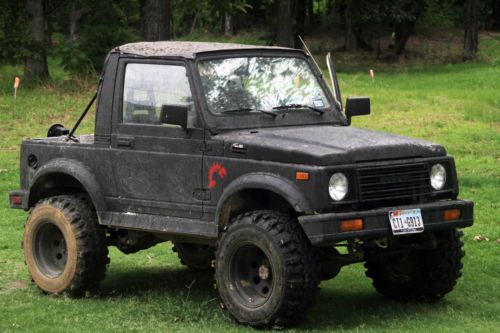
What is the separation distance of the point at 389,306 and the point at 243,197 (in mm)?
1644

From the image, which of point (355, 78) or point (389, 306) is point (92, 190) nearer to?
point (389, 306)

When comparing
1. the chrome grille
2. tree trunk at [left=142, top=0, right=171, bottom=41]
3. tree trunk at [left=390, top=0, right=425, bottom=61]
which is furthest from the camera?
tree trunk at [left=390, top=0, right=425, bottom=61]

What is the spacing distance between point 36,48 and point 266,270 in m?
21.7

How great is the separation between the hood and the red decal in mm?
128

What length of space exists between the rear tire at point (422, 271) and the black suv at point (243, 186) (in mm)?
11

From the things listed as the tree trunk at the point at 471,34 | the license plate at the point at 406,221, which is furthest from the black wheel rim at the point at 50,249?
the tree trunk at the point at 471,34

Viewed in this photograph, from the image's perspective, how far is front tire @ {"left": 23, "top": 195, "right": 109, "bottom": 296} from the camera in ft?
30.8

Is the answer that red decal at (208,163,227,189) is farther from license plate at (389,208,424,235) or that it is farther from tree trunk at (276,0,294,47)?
tree trunk at (276,0,294,47)

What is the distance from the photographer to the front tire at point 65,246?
369 inches

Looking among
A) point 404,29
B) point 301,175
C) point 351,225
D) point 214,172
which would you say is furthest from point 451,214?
point 404,29

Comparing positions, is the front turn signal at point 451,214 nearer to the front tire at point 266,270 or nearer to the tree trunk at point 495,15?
the front tire at point 266,270

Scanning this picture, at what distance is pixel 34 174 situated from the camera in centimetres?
995

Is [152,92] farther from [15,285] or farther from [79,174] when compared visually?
[15,285]

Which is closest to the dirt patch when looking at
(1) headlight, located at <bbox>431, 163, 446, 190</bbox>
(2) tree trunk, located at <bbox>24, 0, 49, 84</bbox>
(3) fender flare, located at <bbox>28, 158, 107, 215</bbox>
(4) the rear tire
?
(3) fender flare, located at <bbox>28, 158, 107, 215</bbox>
